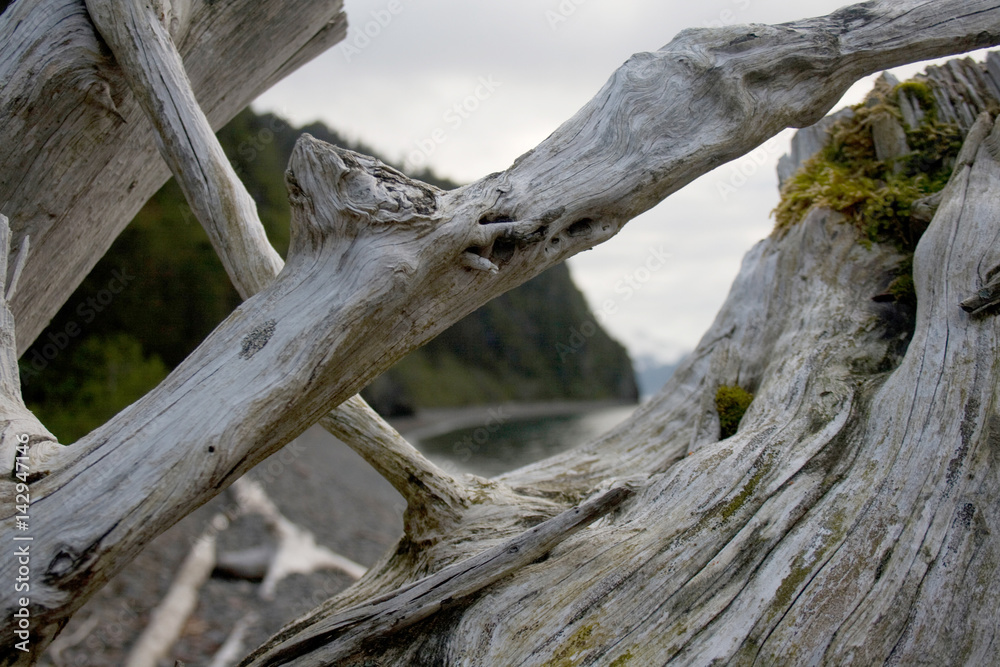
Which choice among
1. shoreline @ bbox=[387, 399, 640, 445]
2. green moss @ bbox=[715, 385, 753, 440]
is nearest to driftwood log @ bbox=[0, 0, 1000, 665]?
green moss @ bbox=[715, 385, 753, 440]

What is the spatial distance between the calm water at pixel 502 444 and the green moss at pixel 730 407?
19.4 meters

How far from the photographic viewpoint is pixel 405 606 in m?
3.65

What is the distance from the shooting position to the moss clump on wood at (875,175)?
5438mm

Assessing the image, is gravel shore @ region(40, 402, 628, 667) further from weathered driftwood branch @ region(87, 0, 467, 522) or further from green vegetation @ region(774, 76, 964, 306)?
green vegetation @ region(774, 76, 964, 306)

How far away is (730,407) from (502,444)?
31958mm

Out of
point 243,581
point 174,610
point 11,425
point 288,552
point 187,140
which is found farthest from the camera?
point 288,552

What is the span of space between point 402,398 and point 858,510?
148ft

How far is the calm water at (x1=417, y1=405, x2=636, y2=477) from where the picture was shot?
2977 cm

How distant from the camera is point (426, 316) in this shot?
3.68 m

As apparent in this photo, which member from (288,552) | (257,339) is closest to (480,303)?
(257,339)

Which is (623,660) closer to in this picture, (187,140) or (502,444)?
(187,140)

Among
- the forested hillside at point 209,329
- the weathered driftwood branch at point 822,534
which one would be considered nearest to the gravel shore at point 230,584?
the forested hillside at point 209,329

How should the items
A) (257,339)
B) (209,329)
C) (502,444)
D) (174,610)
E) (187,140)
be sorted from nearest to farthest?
(257,339), (187,140), (174,610), (209,329), (502,444)

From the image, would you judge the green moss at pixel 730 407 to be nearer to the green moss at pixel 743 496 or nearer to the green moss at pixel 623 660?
the green moss at pixel 743 496
